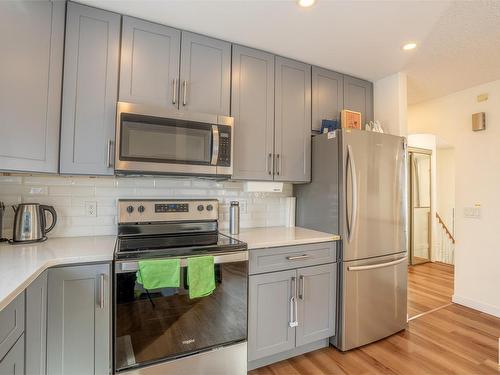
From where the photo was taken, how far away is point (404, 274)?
2.43 m

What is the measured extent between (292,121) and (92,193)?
1716mm

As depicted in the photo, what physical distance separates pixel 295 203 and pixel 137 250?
1.59 metres

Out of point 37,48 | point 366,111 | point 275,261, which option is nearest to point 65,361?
point 275,261

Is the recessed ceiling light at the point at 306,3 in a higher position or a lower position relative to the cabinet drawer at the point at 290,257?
higher

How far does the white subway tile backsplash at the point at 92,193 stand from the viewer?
1.78 meters

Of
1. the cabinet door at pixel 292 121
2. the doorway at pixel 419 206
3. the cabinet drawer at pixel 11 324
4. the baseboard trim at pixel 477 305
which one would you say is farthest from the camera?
the doorway at pixel 419 206

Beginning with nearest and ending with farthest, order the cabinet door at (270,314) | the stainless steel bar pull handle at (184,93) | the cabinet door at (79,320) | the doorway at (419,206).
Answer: the cabinet door at (79,320) → the cabinet door at (270,314) → the stainless steel bar pull handle at (184,93) → the doorway at (419,206)

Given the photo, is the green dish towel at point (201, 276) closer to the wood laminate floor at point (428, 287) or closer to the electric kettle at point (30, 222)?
the electric kettle at point (30, 222)

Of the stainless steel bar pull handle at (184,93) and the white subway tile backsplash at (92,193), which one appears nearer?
the white subway tile backsplash at (92,193)

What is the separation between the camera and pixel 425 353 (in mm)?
2084

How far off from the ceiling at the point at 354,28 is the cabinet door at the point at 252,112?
13 cm

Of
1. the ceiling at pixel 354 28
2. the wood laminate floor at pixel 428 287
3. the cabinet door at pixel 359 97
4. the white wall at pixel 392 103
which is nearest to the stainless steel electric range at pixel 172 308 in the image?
the ceiling at pixel 354 28

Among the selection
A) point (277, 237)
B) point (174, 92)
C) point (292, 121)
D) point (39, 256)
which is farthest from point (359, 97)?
point (39, 256)

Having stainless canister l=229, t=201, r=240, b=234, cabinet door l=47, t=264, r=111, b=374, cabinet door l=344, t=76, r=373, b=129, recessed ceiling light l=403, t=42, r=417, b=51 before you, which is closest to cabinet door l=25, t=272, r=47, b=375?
cabinet door l=47, t=264, r=111, b=374
